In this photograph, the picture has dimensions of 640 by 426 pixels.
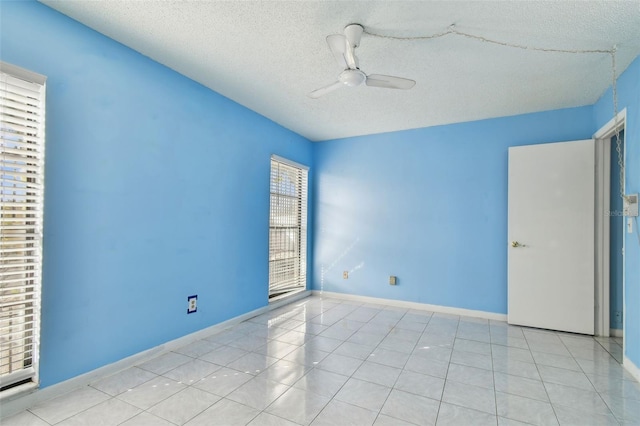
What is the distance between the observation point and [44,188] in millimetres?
2043

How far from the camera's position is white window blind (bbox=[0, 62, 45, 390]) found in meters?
1.88

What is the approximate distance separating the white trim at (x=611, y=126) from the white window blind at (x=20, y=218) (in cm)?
461

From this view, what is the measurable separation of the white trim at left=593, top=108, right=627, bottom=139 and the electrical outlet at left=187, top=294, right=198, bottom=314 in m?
4.33

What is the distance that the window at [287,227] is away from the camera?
14.6 ft

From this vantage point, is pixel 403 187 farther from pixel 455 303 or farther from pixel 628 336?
pixel 628 336

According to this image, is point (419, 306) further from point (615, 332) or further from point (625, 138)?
point (625, 138)

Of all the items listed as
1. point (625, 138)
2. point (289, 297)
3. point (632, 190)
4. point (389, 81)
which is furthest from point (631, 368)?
point (289, 297)

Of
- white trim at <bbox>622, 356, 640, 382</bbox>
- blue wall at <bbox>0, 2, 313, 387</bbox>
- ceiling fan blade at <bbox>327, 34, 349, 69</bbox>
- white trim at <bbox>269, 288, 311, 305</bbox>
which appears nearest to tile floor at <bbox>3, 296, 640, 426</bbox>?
white trim at <bbox>622, 356, 640, 382</bbox>

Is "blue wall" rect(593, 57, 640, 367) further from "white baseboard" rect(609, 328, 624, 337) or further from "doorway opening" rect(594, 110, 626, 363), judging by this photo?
"white baseboard" rect(609, 328, 624, 337)

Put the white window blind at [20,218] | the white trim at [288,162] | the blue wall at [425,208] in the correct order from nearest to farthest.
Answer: the white window blind at [20,218]
the blue wall at [425,208]
the white trim at [288,162]

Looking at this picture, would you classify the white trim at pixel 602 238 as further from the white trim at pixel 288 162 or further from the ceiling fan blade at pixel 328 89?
the white trim at pixel 288 162

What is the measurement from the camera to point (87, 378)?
Answer: 2.27 meters

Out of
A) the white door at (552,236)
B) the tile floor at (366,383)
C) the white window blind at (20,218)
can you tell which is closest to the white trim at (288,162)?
the tile floor at (366,383)

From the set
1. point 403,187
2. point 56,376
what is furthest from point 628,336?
point 56,376
